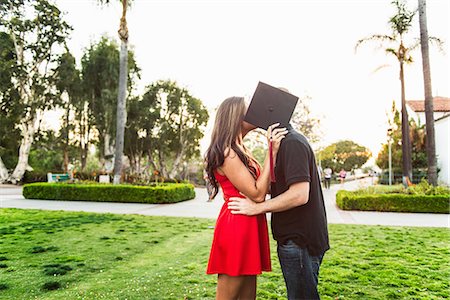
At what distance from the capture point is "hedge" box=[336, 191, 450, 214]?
12.3 meters

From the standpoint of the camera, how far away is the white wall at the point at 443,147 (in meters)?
25.4

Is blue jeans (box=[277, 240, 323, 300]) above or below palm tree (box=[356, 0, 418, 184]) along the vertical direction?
below

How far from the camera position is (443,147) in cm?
2664

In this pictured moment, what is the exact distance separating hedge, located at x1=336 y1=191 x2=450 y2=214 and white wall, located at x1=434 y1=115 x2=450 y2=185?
1466 cm

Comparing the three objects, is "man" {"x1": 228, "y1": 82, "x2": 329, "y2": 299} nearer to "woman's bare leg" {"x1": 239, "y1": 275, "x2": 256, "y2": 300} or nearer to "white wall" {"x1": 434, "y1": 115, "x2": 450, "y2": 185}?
"woman's bare leg" {"x1": 239, "y1": 275, "x2": 256, "y2": 300}

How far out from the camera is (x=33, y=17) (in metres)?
27.8

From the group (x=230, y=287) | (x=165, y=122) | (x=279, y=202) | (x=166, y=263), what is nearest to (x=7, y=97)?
(x=165, y=122)

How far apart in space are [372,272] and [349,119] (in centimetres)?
3547

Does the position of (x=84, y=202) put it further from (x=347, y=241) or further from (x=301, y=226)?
(x=301, y=226)

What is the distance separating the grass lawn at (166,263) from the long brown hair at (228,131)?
7.21 ft

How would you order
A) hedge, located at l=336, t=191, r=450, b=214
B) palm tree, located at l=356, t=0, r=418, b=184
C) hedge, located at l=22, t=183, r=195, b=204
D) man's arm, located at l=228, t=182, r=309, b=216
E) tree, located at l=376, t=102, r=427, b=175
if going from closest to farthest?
man's arm, located at l=228, t=182, r=309, b=216 → hedge, located at l=336, t=191, r=450, b=214 → hedge, located at l=22, t=183, r=195, b=204 → palm tree, located at l=356, t=0, r=418, b=184 → tree, located at l=376, t=102, r=427, b=175

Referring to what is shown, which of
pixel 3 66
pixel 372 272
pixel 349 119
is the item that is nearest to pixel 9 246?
pixel 372 272

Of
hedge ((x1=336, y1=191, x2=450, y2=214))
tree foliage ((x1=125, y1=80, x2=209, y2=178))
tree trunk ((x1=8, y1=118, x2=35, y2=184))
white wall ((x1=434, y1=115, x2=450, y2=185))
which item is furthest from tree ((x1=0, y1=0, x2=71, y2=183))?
white wall ((x1=434, y1=115, x2=450, y2=185))

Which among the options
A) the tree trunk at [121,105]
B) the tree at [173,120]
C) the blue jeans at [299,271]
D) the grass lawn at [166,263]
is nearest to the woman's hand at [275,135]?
the blue jeans at [299,271]
